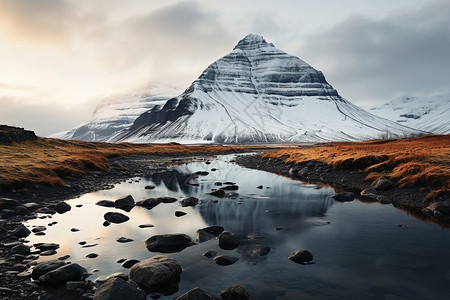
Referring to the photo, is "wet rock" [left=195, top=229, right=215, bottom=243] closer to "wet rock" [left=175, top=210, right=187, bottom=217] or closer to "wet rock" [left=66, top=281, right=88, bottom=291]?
"wet rock" [left=175, top=210, right=187, bottom=217]

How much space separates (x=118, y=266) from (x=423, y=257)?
13125mm

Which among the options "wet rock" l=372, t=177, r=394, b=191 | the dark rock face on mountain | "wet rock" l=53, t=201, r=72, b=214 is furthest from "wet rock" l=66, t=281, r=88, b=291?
the dark rock face on mountain

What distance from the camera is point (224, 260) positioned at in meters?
11.4

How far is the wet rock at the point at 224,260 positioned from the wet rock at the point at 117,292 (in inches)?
145

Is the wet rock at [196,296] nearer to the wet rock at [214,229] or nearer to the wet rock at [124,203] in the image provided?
the wet rock at [214,229]

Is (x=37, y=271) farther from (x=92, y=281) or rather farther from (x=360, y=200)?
(x=360, y=200)

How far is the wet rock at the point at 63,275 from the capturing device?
9250 mm

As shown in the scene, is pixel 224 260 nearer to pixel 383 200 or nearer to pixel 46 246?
pixel 46 246

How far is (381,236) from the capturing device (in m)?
14.2

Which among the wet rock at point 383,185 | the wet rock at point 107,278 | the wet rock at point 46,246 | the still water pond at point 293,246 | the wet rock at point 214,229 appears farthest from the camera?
the wet rock at point 383,185

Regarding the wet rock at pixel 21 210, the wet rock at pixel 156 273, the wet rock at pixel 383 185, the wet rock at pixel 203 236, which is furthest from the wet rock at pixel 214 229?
→ the wet rock at pixel 383 185

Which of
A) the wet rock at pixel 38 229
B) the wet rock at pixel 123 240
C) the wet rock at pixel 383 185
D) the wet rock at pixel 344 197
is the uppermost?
the wet rock at pixel 383 185

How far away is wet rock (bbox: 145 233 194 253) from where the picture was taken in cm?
1280

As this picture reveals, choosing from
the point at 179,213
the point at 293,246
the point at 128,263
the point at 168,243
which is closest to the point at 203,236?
the point at 168,243
